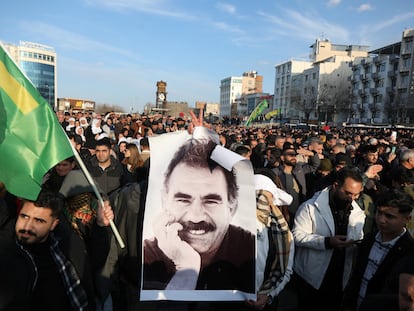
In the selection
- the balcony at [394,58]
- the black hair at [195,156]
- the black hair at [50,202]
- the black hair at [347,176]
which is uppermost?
the balcony at [394,58]

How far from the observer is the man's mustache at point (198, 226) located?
7.73ft

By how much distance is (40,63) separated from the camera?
3681 inches

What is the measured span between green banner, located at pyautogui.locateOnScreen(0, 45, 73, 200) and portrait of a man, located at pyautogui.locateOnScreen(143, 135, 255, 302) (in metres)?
0.80

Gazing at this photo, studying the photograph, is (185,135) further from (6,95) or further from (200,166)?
(6,95)

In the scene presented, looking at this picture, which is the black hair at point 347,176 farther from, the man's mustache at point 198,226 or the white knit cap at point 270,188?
the man's mustache at point 198,226

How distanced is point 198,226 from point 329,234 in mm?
1273

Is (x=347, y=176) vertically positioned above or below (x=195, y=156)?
below

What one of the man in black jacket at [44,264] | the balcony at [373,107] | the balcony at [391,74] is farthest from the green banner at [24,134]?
the balcony at [373,107]

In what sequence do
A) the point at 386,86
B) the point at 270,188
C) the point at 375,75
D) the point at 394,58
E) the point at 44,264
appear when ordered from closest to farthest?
the point at 44,264 → the point at 270,188 → the point at 394,58 → the point at 386,86 → the point at 375,75

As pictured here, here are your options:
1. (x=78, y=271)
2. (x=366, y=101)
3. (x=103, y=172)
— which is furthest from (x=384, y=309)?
(x=366, y=101)

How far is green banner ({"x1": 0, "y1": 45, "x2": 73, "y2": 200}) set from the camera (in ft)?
7.22

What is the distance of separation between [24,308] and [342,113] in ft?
239

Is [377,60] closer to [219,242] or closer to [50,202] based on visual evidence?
[219,242]

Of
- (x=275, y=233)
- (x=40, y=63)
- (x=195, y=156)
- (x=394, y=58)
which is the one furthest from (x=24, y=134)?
(x=40, y=63)
